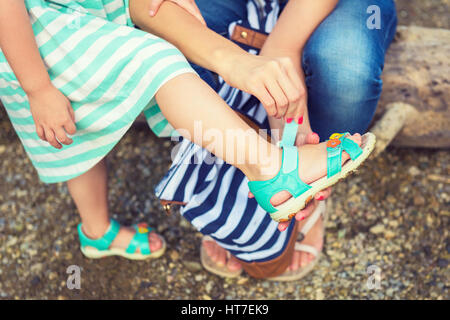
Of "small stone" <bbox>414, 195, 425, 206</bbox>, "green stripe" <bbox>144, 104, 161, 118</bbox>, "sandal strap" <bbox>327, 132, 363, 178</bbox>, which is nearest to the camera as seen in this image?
"sandal strap" <bbox>327, 132, 363, 178</bbox>

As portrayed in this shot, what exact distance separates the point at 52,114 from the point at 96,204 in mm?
484

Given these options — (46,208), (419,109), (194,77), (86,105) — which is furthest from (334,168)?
(46,208)

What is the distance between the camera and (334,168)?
43.9 inches

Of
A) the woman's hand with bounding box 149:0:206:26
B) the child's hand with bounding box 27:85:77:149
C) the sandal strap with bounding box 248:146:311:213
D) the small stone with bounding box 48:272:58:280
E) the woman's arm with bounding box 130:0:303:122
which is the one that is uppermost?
the woman's hand with bounding box 149:0:206:26

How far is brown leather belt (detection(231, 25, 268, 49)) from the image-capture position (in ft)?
4.84

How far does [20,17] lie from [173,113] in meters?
0.49

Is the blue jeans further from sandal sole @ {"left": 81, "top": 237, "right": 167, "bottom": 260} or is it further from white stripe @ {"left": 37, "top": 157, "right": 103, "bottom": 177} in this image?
sandal sole @ {"left": 81, "top": 237, "right": 167, "bottom": 260}

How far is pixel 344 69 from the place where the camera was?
1352mm

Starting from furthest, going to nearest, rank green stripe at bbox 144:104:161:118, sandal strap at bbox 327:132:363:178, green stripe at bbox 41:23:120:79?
green stripe at bbox 144:104:161:118 < green stripe at bbox 41:23:120:79 < sandal strap at bbox 327:132:363:178

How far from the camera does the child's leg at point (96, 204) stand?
5.04 feet

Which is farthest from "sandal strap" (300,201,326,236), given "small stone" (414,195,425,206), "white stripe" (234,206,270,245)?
"small stone" (414,195,425,206)

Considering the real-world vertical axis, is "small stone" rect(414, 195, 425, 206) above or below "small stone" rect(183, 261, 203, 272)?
above

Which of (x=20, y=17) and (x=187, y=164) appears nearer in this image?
(x=20, y=17)
